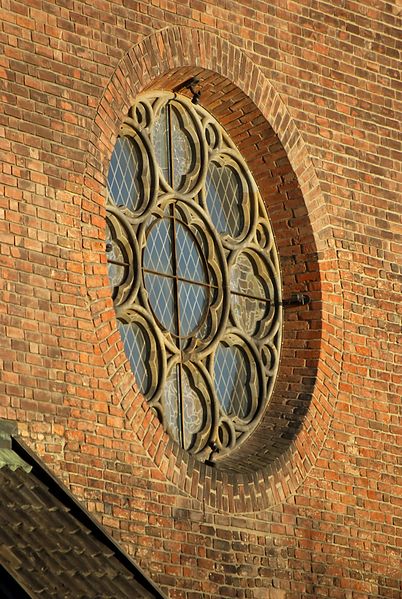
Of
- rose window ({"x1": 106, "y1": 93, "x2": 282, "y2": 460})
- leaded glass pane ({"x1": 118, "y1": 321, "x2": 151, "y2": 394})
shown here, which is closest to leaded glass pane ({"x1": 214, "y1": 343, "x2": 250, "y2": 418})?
rose window ({"x1": 106, "y1": 93, "x2": 282, "y2": 460})

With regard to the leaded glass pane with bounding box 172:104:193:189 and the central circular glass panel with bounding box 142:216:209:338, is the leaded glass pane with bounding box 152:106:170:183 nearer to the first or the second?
the leaded glass pane with bounding box 172:104:193:189

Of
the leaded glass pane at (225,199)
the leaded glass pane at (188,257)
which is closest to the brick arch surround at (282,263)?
the leaded glass pane at (225,199)

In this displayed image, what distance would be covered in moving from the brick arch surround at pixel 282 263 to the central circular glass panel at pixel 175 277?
0.80 meters

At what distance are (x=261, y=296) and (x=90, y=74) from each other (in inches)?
93.7

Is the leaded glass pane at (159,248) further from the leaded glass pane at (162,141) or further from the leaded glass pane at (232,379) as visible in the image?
the leaded glass pane at (232,379)

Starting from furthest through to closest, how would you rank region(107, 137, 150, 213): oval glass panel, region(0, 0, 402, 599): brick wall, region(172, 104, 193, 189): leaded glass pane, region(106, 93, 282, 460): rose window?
region(172, 104, 193, 189): leaded glass pane
region(107, 137, 150, 213): oval glass panel
region(106, 93, 282, 460): rose window
region(0, 0, 402, 599): brick wall

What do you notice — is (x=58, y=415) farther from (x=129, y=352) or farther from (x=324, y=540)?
(x=324, y=540)

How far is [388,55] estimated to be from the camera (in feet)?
49.2

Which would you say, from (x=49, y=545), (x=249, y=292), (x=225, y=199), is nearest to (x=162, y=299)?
(x=249, y=292)

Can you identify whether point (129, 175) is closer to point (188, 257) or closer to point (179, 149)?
point (179, 149)

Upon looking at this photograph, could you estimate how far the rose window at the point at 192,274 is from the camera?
42.1 feet

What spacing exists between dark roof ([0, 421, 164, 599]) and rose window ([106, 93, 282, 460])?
1.74m

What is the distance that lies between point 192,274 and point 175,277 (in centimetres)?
22

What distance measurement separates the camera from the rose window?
12.8m
